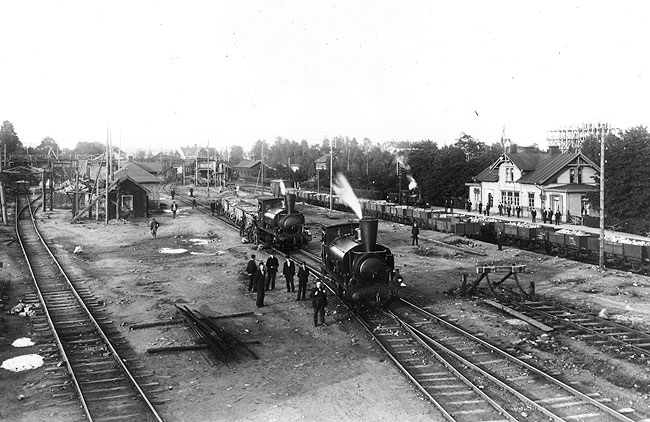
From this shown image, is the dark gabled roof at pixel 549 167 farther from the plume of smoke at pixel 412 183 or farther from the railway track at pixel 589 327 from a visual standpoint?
the railway track at pixel 589 327

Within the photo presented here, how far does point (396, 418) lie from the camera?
10367mm

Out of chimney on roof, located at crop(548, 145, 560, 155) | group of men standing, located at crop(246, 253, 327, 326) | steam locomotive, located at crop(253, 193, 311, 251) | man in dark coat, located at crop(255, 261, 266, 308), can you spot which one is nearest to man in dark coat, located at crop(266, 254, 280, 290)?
group of men standing, located at crop(246, 253, 327, 326)

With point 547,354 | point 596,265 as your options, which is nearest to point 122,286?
point 547,354

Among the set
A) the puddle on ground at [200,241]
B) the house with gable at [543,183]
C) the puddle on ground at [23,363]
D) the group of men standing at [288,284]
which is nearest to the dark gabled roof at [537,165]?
the house with gable at [543,183]

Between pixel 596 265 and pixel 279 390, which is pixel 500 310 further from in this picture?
pixel 596 265

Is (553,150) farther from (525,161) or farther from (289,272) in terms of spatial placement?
(289,272)

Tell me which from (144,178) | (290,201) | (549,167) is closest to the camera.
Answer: (290,201)

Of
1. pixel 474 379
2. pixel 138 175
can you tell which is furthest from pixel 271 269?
pixel 138 175

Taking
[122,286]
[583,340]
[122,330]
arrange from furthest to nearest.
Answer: [122,286] < [122,330] < [583,340]

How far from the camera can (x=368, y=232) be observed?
1711 centimetres

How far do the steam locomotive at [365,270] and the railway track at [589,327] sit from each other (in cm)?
448

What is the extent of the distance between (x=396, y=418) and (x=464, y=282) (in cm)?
1049

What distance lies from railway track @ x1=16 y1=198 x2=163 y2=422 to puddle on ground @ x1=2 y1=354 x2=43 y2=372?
0.58 m

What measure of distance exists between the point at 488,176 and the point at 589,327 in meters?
37.0
